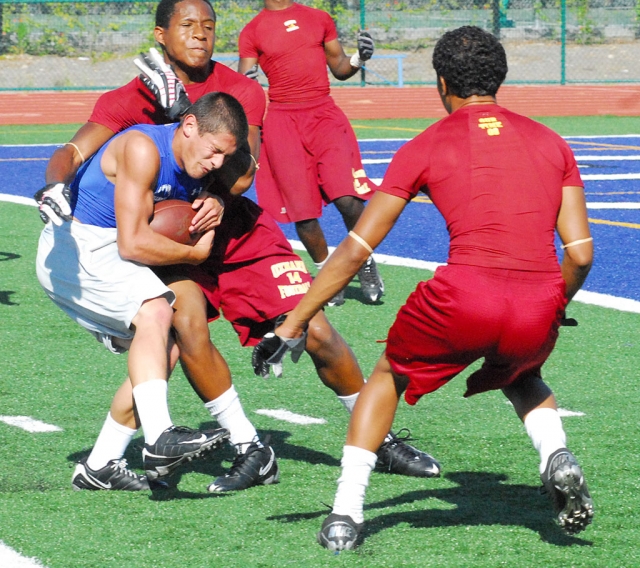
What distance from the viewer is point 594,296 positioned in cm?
794

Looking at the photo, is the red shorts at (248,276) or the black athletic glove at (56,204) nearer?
the black athletic glove at (56,204)

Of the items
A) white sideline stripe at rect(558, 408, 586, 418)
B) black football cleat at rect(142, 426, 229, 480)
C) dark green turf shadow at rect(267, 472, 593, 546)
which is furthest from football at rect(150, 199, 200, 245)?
white sideline stripe at rect(558, 408, 586, 418)

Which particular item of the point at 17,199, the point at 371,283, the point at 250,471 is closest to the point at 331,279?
the point at 250,471

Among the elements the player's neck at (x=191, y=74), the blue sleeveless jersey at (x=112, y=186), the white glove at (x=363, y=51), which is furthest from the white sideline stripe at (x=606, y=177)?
the blue sleeveless jersey at (x=112, y=186)

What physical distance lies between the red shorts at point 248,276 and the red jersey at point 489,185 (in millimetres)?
1057

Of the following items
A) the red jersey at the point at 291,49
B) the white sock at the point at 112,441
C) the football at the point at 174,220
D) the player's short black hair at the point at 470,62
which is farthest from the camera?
the red jersey at the point at 291,49

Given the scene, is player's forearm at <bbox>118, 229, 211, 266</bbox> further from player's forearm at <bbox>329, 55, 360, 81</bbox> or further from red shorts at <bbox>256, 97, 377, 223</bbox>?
player's forearm at <bbox>329, 55, 360, 81</bbox>

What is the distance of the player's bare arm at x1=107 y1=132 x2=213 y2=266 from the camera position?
166 inches

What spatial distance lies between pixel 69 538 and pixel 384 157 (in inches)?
482

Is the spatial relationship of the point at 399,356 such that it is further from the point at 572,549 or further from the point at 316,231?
the point at 316,231

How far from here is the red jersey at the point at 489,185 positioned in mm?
3650

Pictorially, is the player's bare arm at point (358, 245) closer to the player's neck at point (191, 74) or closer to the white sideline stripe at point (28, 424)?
the player's neck at point (191, 74)

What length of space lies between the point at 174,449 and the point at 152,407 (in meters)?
0.22

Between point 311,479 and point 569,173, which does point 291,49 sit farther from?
point 569,173
